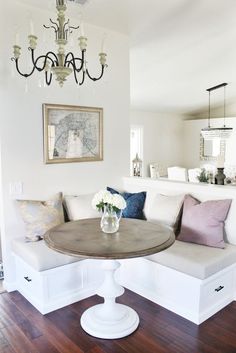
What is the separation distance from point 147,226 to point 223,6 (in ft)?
8.22

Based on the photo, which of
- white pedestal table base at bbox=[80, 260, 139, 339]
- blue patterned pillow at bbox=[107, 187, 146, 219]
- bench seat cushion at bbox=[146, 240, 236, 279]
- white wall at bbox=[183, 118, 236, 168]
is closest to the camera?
white pedestal table base at bbox=[80, 260, 139, 339]

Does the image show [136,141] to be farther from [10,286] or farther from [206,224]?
[10,286]

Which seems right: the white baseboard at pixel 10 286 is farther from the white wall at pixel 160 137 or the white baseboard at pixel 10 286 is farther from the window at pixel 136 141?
the white wall at pixel 160 137

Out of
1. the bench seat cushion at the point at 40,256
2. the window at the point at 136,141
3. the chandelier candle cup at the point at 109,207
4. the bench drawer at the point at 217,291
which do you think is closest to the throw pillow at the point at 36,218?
the bench seat cushion at the point at 40,256

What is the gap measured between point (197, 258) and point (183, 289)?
0.30m

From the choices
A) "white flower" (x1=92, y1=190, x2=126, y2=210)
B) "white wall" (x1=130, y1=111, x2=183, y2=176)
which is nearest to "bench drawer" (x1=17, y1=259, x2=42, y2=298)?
"white flower" (x1=92, y1=190, x2=126, y2=210)

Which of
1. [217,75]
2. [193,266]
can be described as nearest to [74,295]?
[193,266]

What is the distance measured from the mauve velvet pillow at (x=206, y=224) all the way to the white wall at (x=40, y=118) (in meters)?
1.34

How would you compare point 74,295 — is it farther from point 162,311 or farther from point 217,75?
point 217,75

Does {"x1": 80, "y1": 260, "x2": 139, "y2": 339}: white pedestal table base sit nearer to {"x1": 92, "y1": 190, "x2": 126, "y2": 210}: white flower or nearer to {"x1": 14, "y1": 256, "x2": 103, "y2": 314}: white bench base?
{"x1": 14, "y1": 256, "x2": 103, "y2": 314}: white bench base

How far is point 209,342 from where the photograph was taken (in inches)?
92.2

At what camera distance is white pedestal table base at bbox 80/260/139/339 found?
243 cm

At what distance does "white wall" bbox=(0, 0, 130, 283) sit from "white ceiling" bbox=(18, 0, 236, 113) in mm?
249

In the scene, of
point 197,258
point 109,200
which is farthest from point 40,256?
point 197,258
